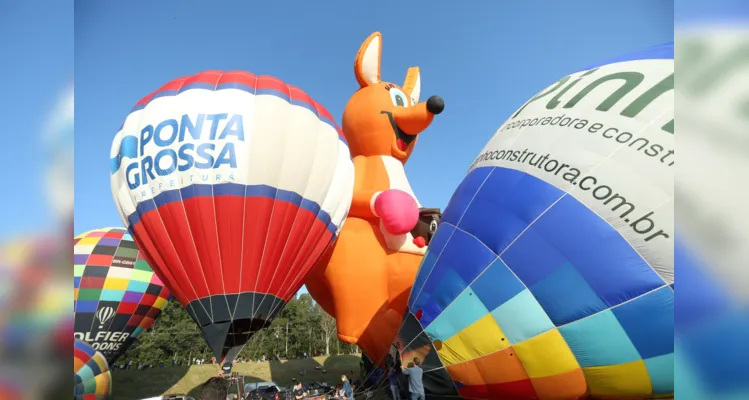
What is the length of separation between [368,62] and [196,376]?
9.58m

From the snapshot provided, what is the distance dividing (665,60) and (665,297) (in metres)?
1.87

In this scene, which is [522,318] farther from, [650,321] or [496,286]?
[650,321]

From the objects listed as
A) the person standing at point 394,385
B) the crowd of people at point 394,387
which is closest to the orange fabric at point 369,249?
the crowd of people at point 394,387

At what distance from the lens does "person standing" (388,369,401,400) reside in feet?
15.3

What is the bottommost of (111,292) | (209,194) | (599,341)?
(599,341)

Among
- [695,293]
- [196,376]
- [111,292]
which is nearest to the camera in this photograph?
[695,293]

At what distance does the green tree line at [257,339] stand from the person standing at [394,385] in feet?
47.3

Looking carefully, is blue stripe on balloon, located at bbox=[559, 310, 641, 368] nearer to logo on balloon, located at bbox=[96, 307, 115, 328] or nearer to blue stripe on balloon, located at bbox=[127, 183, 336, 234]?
blue stripe on balloon, located at bbox=[127, 183, 336, 234]

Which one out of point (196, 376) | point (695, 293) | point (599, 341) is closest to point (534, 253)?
point (599, 341)

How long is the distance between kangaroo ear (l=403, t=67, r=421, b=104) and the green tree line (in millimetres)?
13053

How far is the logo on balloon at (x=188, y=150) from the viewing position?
5375 mm

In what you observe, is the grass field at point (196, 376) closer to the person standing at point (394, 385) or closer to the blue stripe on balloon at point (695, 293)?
the person standing at point (394, 385)

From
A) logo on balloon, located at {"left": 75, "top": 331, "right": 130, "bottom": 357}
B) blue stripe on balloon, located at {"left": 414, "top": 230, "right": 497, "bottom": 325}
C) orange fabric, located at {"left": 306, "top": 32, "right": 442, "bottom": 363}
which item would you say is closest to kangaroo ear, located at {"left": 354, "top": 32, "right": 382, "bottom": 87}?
orange fabric, located at {"left": 306, "top": 32, "right": 442, "bottom": 363}

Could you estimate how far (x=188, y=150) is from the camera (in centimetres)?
536
